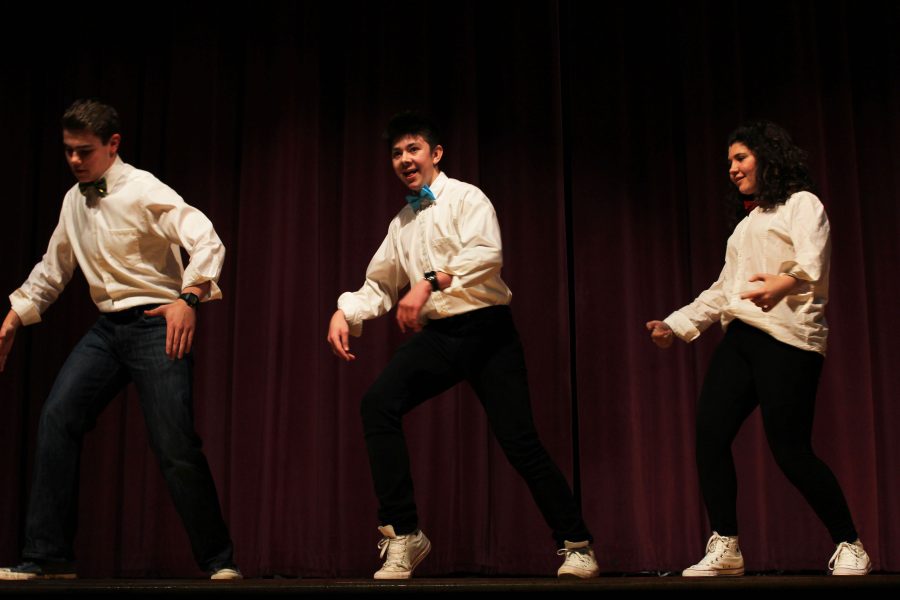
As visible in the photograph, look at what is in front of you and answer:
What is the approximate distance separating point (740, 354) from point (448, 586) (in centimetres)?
121

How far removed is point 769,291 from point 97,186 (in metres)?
2.13

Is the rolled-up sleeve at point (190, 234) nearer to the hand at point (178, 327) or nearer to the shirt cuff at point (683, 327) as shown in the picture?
the hand at point (178, 327)

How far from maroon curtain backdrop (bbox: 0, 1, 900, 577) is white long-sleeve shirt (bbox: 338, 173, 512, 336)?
42.1 inches

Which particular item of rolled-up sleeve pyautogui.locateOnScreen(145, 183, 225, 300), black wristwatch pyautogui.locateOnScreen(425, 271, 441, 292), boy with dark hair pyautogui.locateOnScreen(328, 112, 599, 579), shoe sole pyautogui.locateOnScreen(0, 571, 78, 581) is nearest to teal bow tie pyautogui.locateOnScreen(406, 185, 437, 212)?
boy with dark hair pyautogui.locateOnScreen(328, 112, 599, 579)

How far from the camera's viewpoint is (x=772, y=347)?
2.95 meters

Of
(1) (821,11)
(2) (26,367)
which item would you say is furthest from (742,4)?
A: (2) (26,367)

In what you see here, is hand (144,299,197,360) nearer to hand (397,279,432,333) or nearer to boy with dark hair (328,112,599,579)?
boy with dark hair (328,112,599,579)

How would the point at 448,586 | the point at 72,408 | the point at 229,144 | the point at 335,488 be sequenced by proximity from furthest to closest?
1. the point at 229,144
2. the point at 335,488
3. the point at 72,408
4. the point at 448,586

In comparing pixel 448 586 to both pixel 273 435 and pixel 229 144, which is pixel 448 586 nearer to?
pixel 273 435

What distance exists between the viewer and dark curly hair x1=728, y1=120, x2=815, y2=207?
3.08 meters

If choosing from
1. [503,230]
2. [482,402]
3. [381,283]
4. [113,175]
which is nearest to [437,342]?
[482,402]

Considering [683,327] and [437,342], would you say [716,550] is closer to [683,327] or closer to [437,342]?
[683,327]

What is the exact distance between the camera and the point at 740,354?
9.98 feet

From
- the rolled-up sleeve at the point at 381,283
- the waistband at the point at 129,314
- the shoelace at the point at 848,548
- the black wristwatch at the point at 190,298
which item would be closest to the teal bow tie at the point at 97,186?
the waistband at the point at 129,314
